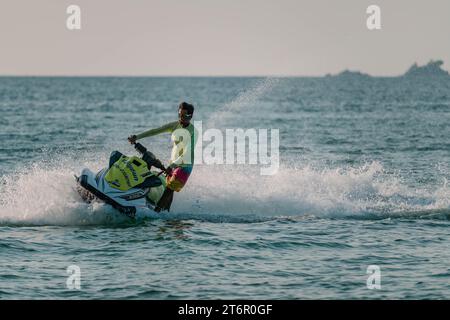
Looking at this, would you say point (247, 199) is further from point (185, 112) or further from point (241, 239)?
point (185, 112)

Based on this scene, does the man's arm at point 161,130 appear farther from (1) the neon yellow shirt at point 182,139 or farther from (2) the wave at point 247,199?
(2) the wave at point 247,199

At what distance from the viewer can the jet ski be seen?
48.0ft

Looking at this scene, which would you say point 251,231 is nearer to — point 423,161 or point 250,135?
point 423,161

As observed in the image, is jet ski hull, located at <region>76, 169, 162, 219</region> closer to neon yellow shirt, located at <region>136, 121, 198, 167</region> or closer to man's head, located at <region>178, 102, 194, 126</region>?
neon yellow shirt, located at <region>136, 121, 198, 167</region>

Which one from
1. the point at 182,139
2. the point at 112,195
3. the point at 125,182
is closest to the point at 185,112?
the point at 182,139

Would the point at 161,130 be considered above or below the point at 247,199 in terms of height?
above

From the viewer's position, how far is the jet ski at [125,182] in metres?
14.6

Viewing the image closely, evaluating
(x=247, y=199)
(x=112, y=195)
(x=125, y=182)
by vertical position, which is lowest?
(x=247, y=199)

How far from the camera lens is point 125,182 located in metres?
14.7

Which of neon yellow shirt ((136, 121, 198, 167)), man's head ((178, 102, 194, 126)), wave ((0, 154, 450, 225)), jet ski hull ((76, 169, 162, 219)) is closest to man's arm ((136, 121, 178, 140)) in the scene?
neon yellow shirt ((136, 121, 198, 167))

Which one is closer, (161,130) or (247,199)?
(161,130)
